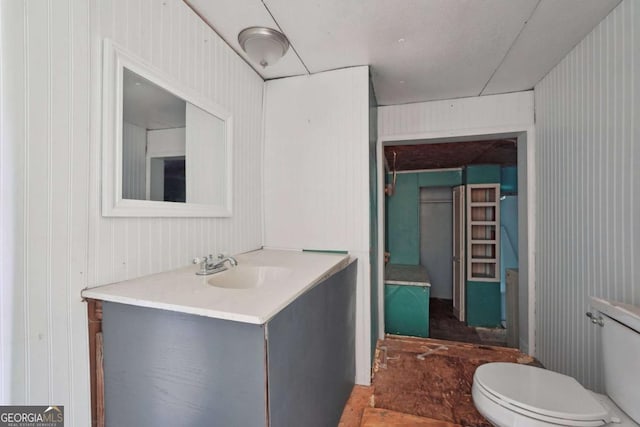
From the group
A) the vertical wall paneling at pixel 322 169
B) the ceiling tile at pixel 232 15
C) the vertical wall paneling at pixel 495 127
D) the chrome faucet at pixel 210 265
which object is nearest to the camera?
the chrome faucet at pixel 210 265

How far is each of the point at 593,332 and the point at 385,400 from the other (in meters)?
1.30

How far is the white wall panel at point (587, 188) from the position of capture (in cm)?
128

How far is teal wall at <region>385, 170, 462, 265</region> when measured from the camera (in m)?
4.14

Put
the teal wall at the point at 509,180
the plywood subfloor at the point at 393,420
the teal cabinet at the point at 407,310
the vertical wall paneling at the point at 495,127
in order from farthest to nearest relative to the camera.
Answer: the teal wall at the point at 509,180, the teal cabinet at the point at 407,310, the vertical wall paneling at the point at 495,127, the plywood subfloor at the point at 393,420

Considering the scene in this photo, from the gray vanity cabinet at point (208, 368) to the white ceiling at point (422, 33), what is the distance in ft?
4.76

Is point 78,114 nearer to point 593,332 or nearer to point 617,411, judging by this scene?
point 617,411

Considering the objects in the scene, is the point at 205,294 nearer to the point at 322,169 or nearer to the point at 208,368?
the point at 208,368

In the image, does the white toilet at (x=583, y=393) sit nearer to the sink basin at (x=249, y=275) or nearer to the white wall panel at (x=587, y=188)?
the white wall panel at (x=587, y=188)

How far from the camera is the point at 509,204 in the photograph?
4305 millimetres

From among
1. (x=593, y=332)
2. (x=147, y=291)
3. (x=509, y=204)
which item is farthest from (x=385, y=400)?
(x=509, y=204)

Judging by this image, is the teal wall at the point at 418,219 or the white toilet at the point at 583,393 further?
the teal wall at the point at 418,219

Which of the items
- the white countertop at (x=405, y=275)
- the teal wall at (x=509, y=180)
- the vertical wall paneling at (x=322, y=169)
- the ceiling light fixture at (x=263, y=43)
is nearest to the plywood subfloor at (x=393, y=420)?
the vertical wall paneling at (x=322, y=169)

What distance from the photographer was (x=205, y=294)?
87cm

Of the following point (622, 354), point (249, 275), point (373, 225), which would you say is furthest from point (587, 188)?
point (249, 275)
